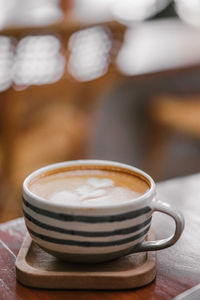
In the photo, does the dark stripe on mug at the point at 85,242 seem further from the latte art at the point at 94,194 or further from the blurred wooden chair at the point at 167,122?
the blurred wooden chair at the point at 167,122

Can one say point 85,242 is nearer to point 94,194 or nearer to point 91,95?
point 94,194

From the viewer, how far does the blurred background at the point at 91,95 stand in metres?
2.47

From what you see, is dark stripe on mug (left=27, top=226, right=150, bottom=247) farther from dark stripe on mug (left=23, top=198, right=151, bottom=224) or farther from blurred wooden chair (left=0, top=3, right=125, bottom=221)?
blurred wooden chair (left=0, top=3, right=125, bottom=221)

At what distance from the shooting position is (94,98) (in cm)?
277

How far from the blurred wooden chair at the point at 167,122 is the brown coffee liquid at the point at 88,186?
1973 millimetres

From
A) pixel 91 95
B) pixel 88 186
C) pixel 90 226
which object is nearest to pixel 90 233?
pixel 90 226

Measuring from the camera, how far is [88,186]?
77 centimetres

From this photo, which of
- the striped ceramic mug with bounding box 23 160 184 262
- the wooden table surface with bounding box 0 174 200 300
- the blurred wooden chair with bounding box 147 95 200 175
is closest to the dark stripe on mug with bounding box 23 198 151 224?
the striped ceramic mug with bounding box 23 160 184 262

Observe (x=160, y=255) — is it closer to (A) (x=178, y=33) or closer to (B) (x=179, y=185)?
(B) (x=179, y=185)

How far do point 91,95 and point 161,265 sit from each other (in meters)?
2.04

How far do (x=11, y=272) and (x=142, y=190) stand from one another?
23 centimetres

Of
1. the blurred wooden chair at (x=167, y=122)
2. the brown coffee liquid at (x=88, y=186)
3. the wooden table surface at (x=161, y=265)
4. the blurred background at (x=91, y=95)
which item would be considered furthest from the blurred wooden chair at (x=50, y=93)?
the brown coffee liquid at (x=88, y=186)

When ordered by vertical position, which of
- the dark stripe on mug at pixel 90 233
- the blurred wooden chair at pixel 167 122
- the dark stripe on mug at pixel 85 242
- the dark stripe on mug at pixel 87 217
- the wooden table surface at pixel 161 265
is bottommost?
the blurred wooden chair at pixel 167 122

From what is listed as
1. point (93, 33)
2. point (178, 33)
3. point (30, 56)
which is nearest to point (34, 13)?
point (93, 33)
